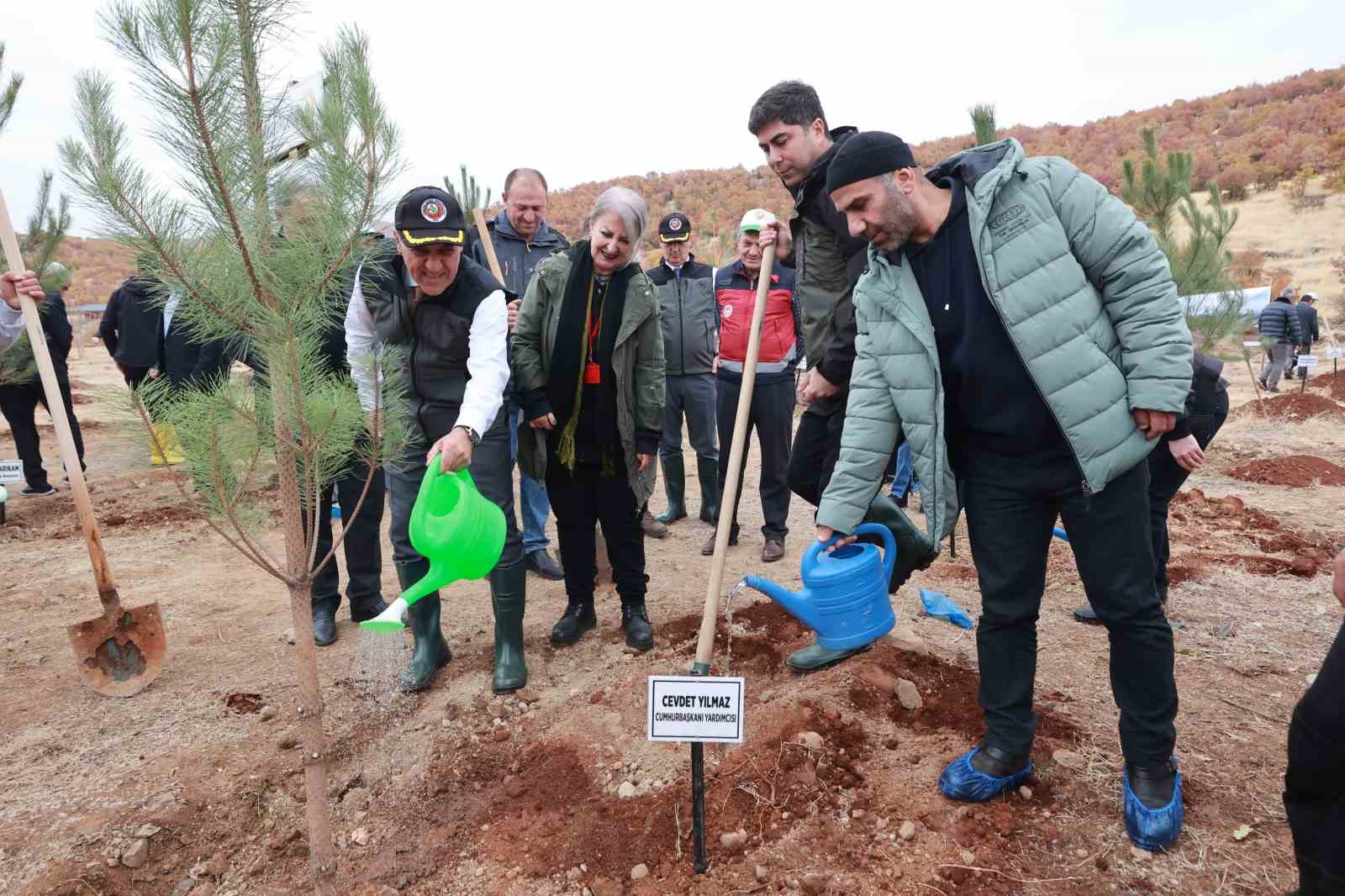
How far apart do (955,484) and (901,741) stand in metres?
0.85

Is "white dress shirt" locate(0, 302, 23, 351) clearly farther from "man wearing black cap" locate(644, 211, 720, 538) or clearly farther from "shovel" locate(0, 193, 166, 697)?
"man wearing black cap" locate(644, 211, 720, 538)

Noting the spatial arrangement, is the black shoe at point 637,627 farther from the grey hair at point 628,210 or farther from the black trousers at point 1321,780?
the black trousers at point 1321,780

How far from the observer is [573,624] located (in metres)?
3.32

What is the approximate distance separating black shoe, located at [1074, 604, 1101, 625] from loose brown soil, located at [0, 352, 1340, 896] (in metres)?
0.05

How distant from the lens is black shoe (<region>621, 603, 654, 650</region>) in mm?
3154

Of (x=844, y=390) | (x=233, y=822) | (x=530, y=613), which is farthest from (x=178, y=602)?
(x=844, y=390)

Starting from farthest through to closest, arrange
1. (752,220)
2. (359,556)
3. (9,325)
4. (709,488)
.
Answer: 1. (709,488)
2. (752,220)
3. (9,325)
4. (359,556)

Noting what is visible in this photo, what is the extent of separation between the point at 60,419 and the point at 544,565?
226cm

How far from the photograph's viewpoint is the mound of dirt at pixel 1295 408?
8.72 m

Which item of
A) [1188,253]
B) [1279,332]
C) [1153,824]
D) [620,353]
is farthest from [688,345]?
[1279,332]

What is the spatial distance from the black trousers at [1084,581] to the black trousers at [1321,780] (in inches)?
16.6

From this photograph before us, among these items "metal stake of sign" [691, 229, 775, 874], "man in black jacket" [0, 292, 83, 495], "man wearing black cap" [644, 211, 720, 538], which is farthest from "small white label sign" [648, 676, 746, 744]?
"man in black jacket" [0, 292, 83, 495]

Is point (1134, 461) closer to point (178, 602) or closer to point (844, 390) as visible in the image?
point (844, 390)

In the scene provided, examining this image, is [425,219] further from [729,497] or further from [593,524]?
[593,524]
